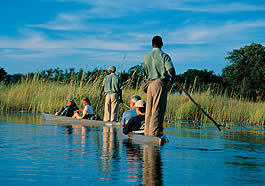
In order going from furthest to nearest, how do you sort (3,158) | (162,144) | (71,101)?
(71,101) < (162,144) < (3,158)

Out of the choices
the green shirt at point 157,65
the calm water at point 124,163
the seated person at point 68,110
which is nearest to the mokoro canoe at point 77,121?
the seated person at point 68,110

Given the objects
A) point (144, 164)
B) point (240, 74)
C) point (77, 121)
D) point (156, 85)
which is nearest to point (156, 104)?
point (156, 85)

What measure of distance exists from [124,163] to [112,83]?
11.5 metres

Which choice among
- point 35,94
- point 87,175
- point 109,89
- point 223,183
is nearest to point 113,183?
point 87,175

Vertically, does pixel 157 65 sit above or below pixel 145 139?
above

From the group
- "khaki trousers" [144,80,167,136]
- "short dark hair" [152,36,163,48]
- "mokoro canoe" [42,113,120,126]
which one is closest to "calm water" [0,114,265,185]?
"khaki trousers" [144,80,167,136]

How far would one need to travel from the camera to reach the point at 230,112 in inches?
970

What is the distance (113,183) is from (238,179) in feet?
6.46

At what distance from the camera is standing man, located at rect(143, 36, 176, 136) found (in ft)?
35.6

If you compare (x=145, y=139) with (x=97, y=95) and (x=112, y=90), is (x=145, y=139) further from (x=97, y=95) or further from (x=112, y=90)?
(x=97, y=95)

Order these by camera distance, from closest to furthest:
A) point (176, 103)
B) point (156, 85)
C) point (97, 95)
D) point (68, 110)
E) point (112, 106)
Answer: point (156, 85)
point (112, 106)
point (68, 110)
point (97, 95)
point (176, 103)

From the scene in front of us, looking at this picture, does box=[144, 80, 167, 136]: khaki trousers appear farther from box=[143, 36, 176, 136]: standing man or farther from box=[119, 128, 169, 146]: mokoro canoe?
box=[119, 128, 169, 146]: mokoro canoe

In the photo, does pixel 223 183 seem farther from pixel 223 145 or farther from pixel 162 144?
pixel 223 145

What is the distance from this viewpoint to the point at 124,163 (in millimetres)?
7840
